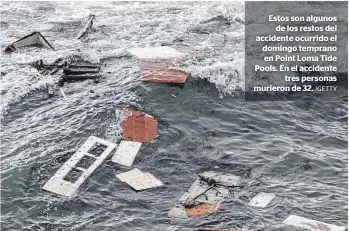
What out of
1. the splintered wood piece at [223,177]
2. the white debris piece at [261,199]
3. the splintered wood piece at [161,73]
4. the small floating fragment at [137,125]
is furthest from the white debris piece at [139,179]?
the splintered wood piece at [161,73]

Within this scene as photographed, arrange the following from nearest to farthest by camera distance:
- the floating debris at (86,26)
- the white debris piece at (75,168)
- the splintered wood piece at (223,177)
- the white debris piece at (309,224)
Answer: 1. the white debris piece at (309,224)
2. the white debris piece at (75,168)
3. the splintered wood piece at (223,177)
4. the floating debris at (86,26)

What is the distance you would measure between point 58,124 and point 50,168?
188cm

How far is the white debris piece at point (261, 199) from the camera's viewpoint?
30.7 feet

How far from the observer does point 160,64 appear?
1409 centimetres

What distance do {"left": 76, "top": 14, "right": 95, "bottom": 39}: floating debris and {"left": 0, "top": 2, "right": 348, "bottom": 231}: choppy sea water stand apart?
0.70 meters

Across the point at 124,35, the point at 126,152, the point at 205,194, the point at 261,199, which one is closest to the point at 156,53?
the point at 124,35

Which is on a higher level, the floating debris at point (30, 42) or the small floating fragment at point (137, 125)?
the floating debris at point (30, 42)

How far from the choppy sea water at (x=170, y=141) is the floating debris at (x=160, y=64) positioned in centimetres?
27

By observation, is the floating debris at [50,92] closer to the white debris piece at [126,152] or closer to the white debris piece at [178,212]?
the white debris piece at [126,152]

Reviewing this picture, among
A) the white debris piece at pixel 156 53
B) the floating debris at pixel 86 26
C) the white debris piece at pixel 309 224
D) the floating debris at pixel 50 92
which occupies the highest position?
the floating debris at pixel 86 26

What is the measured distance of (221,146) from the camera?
11344 millimetres

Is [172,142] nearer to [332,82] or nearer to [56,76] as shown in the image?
[56,76]

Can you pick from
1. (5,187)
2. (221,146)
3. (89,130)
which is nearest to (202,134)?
(221,146)

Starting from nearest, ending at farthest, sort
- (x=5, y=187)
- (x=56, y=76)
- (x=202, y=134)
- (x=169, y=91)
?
(x=5, y=187) → (x=202, y=134) → (x=169, y=91) → (x=56, y=76)
